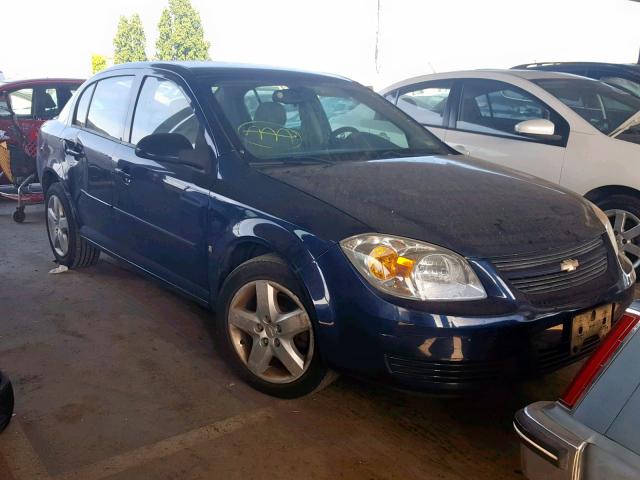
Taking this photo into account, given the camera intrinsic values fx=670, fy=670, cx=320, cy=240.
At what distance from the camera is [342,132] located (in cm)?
383

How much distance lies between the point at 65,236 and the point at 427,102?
3279mm

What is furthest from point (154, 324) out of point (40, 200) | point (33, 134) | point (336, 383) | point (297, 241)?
point (33, 134)

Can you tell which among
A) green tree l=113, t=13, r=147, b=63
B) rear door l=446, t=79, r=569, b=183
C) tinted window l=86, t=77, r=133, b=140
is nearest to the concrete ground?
tinted window l=86, t=77, r=133, b=140

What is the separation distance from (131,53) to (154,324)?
123 ft

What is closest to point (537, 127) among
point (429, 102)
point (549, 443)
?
point (429, 102)

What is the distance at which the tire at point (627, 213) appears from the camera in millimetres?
4648

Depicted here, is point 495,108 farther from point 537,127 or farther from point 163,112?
point 163,112

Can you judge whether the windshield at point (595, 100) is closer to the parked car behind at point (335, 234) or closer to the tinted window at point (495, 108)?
the tinted window at point (495, 108)

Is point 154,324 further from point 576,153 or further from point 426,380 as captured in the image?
point 576,153

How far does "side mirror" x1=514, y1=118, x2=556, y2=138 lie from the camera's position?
16.0ft

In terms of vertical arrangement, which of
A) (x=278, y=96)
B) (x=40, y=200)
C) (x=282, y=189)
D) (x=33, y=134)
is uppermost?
(x=278, y=96)

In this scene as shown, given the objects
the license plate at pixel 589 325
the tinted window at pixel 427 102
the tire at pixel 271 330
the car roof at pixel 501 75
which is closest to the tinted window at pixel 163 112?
the tire at pixel 271 330

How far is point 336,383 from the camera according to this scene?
3.28 meters

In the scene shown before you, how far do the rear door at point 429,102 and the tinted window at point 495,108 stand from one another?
0.55 ft
